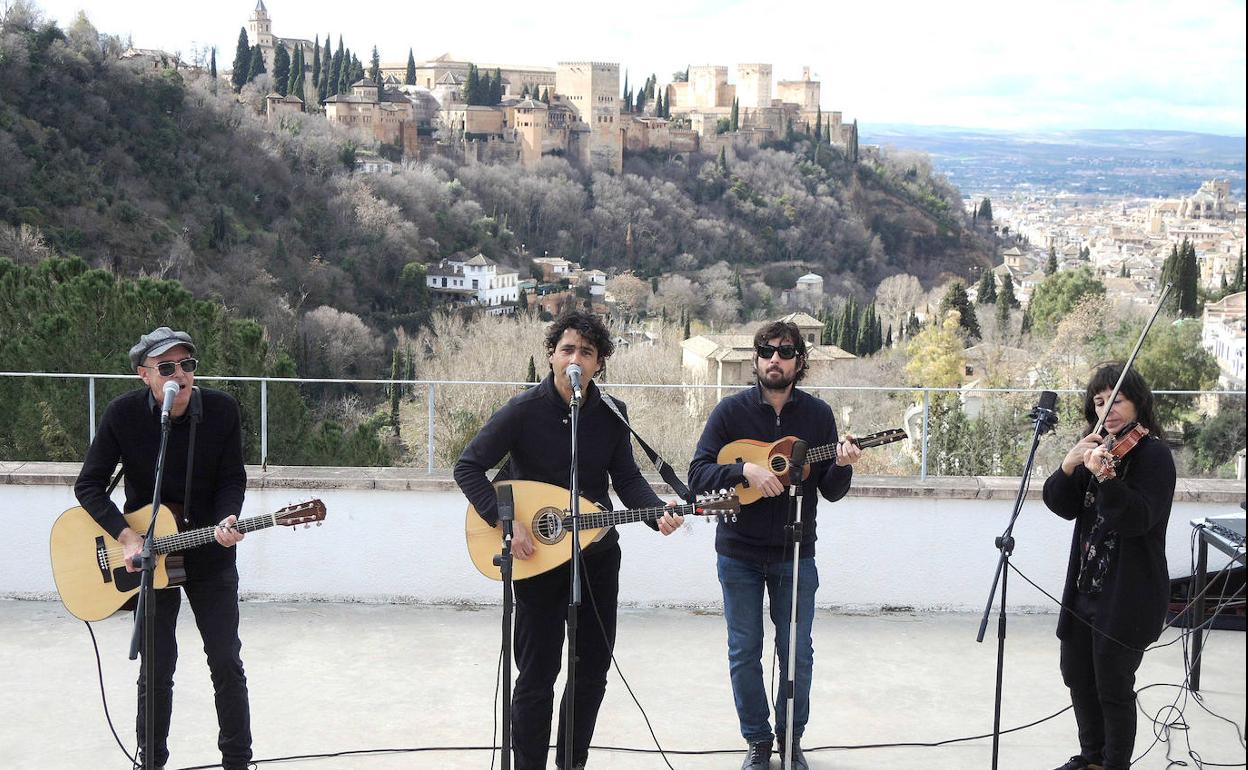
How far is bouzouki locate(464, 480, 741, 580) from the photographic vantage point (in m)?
3.04

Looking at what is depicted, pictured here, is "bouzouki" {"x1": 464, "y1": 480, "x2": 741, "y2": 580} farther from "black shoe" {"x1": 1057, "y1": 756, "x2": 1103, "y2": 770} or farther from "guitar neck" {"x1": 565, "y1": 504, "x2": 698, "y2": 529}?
"black shoe" {"x1": 1057, "y1": 756, "x2": 1103, "y2": 770}

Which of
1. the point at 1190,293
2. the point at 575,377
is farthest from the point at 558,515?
the point at 1190,293

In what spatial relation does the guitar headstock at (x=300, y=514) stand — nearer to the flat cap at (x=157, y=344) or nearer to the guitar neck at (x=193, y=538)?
the guitar neck at (x=193, y=538)

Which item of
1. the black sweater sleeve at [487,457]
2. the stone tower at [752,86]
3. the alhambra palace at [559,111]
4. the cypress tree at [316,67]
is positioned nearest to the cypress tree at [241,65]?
the alhambra palace at [559,111]

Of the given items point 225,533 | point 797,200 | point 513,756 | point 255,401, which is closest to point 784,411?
point 513,756

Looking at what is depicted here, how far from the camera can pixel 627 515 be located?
3047mm

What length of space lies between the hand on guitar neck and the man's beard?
4.65 feet

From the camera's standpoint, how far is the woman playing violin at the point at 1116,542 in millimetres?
3014

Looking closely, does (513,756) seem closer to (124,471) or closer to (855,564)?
(124,471)

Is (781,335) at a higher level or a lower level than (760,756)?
higher

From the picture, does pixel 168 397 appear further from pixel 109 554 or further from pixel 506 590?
pixel 506 590

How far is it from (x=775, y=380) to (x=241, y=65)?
75.2m

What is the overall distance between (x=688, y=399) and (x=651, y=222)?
58.4 meters

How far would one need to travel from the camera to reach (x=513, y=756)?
3.26 meters
